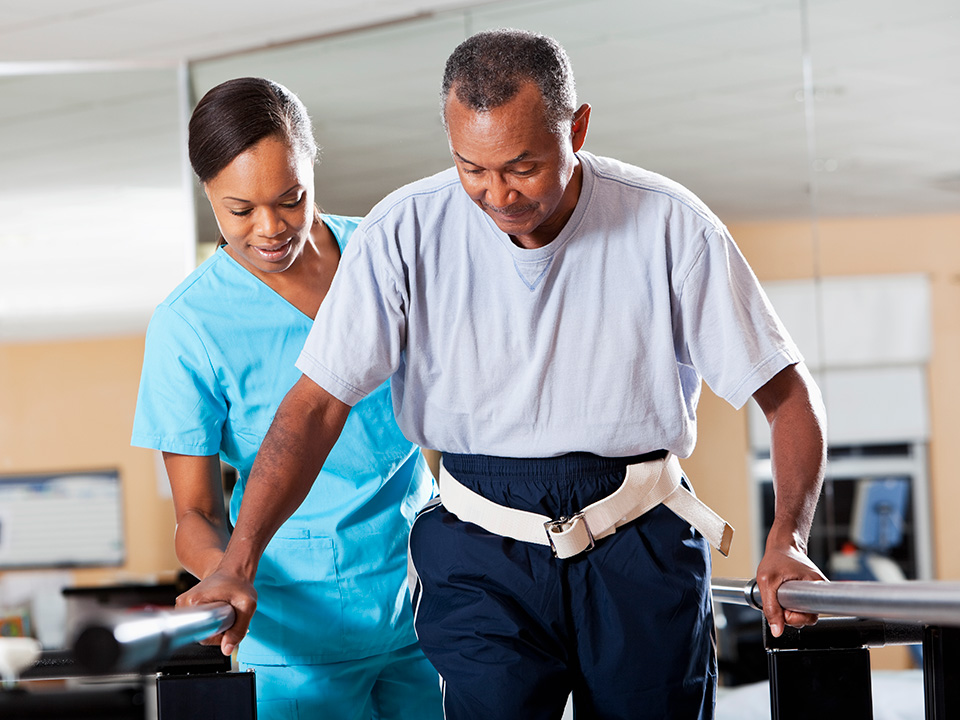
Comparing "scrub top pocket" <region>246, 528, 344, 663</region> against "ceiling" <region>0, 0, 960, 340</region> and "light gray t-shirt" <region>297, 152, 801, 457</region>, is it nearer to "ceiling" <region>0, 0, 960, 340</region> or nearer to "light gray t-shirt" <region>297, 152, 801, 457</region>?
"light gray t-shirt" <region>297, 152, 801, 457</region>

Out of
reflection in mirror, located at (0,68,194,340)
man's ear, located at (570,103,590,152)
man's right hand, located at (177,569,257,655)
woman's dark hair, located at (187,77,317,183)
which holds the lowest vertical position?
man's right hand, located at (177,569,257,655)

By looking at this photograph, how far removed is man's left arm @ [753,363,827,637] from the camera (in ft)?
3.84

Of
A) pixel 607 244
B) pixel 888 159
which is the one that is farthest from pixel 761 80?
pixel 607 244

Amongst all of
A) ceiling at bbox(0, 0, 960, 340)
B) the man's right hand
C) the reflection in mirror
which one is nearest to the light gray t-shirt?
the man's right hand

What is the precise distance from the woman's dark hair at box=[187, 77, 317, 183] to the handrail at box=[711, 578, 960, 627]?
946 mm

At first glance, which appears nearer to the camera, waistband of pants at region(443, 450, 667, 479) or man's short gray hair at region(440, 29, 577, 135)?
man's short gray hair at region(440, 29, 577, 135)

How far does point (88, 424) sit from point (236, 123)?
6551mm

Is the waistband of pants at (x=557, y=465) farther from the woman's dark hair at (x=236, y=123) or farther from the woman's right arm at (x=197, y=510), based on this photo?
the woman's dark hair at (x=236, y=123)

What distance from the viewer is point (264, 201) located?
159cm

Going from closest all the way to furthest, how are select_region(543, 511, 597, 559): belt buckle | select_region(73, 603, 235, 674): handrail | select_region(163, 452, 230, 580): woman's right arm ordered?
select_region(73, 603, 235, 674): handrail → select_region(543, 511, 597, 559): belt buckle → select_region(163, 452, 230, 580): woman's right arm

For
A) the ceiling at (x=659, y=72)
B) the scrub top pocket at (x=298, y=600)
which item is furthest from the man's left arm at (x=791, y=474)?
A: the ceiling at (x=659, y=72)

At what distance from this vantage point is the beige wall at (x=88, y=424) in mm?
5672

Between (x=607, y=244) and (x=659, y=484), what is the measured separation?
0.99 ft

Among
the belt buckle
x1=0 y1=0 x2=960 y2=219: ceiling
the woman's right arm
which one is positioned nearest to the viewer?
the belt buckle
